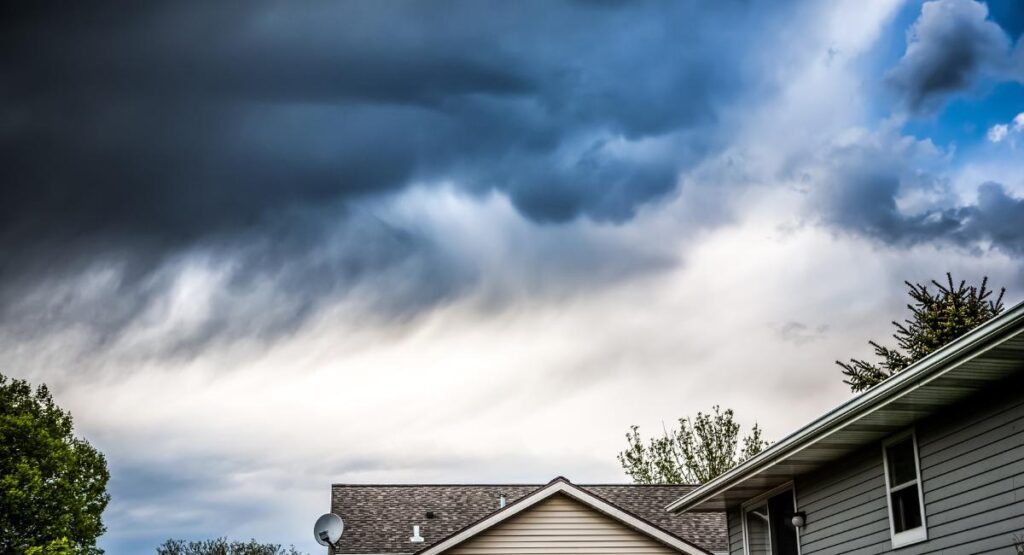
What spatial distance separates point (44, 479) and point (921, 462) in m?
34.9

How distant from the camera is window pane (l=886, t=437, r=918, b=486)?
44.0 ft

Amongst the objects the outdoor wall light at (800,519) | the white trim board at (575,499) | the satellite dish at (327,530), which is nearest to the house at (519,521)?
the white trim board at (575,499)

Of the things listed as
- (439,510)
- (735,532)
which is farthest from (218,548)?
(735,532)

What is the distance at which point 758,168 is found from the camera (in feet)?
89.2

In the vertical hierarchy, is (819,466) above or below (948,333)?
below

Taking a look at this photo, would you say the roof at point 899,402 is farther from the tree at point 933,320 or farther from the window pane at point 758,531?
the tree at point 933,320

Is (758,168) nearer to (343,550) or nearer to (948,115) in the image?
(948,115)

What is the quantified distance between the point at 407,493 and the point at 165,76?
13.2 m

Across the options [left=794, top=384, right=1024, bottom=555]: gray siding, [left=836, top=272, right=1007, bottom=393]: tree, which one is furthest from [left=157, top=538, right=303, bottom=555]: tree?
[left=794, top=384, right=1024, bottom=555]: gray siding

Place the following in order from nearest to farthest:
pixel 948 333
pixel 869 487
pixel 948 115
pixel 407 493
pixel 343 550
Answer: pixel 869 487, pixel 948 115, pixel 343 550, pixel 948 333, pixel 407 493

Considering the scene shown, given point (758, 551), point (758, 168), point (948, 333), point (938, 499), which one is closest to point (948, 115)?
point (758, 168)

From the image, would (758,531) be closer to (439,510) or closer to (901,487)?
(901,487)

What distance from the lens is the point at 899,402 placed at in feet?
40.2

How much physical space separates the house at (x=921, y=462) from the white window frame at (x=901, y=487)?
Result: 1 centimetres
